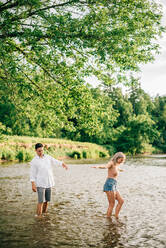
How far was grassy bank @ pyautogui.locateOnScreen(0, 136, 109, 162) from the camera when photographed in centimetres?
2919

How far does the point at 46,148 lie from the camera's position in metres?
21.1

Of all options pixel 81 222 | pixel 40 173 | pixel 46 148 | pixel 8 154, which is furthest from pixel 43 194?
pixel 8 154

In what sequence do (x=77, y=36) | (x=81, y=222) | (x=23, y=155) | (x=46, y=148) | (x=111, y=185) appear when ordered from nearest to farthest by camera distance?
(x=81, y=222) → (x=111, y=185) → (x=77, y=36) → (x=46, y=148) → (x=23, y=155)

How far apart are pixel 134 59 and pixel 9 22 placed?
5292mm

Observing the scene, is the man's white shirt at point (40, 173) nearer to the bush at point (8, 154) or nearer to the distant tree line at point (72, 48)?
the distant tree line at point (72, 48)

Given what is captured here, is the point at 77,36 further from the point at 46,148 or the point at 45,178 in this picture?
the point at 46,148

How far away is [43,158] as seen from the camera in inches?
346

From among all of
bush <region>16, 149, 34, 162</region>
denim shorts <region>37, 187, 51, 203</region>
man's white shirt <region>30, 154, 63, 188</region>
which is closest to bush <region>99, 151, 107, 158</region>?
bush <region>16, 149, 34, 162</region>

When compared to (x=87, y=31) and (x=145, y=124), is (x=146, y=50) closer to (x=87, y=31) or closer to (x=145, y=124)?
(x=87, y=31)

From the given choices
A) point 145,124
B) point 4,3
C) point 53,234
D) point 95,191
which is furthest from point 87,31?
point 145,124

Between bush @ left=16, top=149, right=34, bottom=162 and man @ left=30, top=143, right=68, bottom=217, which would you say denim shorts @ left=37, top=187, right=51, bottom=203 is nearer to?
man @ left=30, top=143, right=68, bottom=217

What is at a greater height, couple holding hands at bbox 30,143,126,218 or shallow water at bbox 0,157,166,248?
couple holding hands at bbox 30,143,126,218

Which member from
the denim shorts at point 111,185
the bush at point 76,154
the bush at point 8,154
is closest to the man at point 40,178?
the denim shorts at point 111,185

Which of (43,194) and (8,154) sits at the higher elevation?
(8,154)
